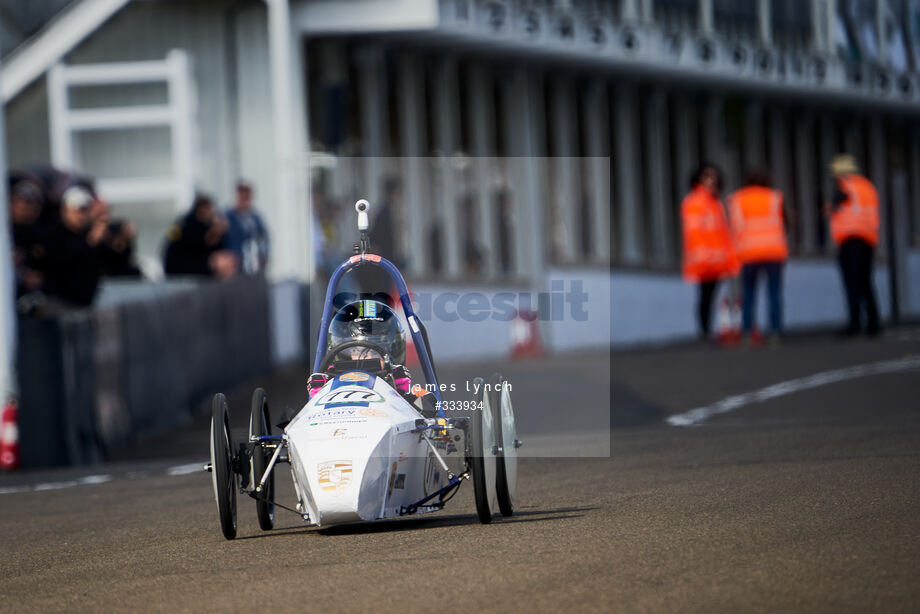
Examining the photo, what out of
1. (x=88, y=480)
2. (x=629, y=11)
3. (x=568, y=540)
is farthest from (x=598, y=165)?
(x=568, y=540)

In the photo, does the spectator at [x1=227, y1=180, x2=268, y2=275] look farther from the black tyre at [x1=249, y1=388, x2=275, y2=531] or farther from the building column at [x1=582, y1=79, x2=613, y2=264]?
the black tyre at [x1=249, y1=388, x2=275, y2=531]

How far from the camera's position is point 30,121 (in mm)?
27328

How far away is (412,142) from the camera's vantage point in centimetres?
3139

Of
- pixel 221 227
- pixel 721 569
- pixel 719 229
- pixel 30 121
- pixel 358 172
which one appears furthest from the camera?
pixel 358 172

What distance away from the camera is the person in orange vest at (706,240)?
81.4 feet

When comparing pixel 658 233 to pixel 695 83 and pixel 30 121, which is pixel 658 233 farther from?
pixel 30 121

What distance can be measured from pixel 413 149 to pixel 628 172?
26.3 feet

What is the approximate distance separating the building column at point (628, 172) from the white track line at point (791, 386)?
54.6 feet

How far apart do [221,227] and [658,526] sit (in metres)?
15.2

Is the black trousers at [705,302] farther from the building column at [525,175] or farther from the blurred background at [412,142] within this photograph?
the building column at [525,175]

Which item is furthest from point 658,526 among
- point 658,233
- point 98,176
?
point 658,233

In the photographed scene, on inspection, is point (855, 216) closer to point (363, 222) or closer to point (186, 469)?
point (186, 469)

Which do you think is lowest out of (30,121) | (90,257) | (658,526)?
(658,526)

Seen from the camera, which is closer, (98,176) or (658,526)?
(658,526)
